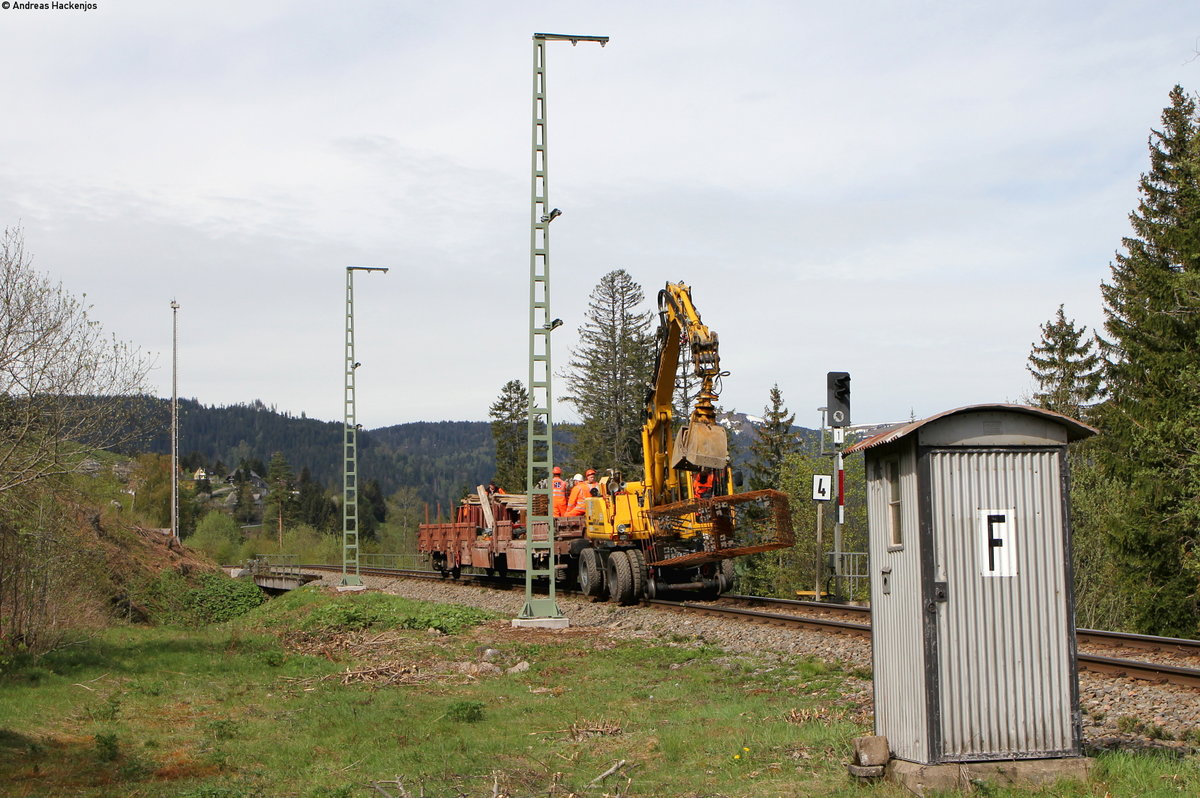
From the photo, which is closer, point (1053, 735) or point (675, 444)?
point (1053, 735)

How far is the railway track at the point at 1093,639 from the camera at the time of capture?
1148cm

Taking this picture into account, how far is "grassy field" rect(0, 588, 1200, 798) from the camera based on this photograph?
8523mm

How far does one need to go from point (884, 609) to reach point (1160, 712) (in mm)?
3634

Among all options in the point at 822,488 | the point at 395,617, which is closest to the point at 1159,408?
the point at 822,488

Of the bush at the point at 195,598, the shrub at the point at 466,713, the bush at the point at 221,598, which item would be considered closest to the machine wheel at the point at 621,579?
the shrub at the point at 466,713

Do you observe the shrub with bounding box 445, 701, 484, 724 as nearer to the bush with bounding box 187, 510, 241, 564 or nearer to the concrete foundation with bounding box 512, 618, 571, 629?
the concrete foundation with bounding box 512, 618, 571, 629

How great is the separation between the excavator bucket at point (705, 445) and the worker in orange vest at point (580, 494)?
5.35 metres

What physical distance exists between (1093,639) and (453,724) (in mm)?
8580

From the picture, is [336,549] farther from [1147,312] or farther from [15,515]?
[15,515]

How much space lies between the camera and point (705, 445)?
21422 millimetres

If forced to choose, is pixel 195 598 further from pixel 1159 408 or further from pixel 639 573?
pixel 1159 408

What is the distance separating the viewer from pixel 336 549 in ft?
237

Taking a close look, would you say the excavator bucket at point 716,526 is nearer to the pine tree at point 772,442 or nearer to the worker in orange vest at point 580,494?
the worker in orange vest at point 580,494

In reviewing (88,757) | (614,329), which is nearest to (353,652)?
(88,757)
